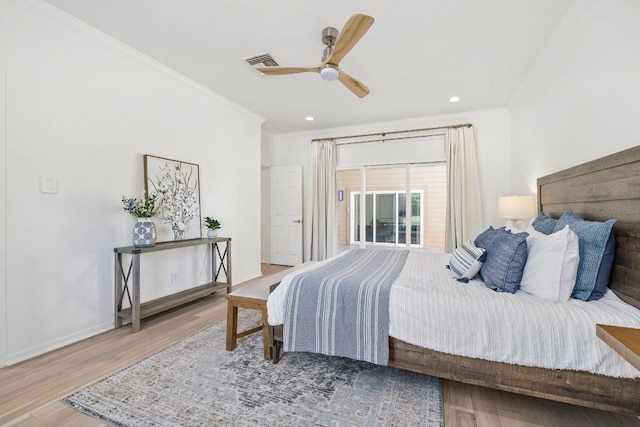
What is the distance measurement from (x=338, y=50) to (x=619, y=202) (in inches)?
79.9

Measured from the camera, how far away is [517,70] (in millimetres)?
3115

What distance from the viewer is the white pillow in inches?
61.1

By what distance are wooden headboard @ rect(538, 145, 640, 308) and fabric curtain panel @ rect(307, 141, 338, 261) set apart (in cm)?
354

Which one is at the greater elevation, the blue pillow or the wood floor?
the blue pillow

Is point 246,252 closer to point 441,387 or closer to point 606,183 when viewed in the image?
point 441,387

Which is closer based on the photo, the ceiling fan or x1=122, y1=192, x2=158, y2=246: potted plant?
the ceiling fan

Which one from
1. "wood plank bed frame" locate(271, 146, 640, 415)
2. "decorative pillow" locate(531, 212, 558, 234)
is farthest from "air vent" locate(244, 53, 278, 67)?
"decorative pillow" locate(531, 212, 558, 234)

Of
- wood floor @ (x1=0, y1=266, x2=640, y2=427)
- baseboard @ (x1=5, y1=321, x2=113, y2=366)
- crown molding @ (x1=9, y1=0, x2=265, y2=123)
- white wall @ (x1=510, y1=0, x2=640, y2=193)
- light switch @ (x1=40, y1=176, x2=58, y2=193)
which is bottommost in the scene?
wood floor @ (x1=0, y1=266, x2=640, y2=427)

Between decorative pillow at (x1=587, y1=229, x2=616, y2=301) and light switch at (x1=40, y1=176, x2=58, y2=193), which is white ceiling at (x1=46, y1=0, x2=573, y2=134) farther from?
decorative pillow at (x1=587, y1=229, x2=616, y2=301)

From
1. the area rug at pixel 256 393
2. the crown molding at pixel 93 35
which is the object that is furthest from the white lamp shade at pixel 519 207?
the crown molding at pixel 93 35

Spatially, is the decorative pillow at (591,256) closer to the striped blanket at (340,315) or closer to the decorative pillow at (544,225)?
the decorative pillow at (544,225)

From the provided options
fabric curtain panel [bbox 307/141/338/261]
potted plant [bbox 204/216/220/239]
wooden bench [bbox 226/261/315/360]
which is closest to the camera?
wooden bench [bbox 226/261/315/360]

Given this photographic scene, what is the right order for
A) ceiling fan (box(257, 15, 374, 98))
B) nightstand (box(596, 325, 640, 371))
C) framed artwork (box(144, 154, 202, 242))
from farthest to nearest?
framed artwork (box(144, 154, 202, 242)) → ceiling fan (box(257, 15, 374, 98)) → nightstand (box(596, 325, 640, 371))

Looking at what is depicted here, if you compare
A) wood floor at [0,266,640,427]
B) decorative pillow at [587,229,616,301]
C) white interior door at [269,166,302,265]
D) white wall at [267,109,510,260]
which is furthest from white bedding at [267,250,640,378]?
white interior door at [269,166,302,265]
